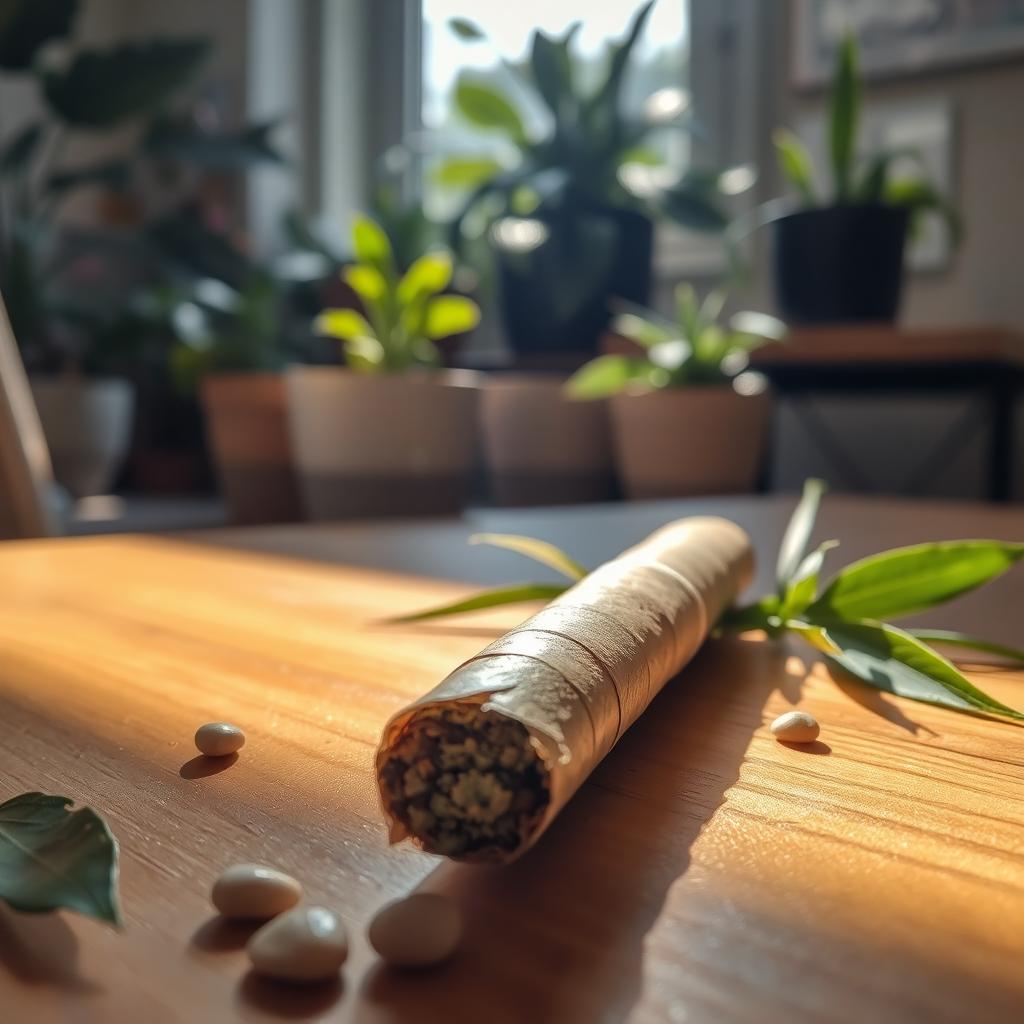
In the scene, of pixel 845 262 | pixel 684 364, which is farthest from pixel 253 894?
pixel 845 262

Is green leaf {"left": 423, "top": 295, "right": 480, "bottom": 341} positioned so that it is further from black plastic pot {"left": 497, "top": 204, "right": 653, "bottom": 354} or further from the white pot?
the white pot

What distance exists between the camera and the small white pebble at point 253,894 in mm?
178

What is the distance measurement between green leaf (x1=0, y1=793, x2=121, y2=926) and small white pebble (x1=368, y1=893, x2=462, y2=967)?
1.6 inches

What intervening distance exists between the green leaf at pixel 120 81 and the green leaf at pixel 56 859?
8.65 ft

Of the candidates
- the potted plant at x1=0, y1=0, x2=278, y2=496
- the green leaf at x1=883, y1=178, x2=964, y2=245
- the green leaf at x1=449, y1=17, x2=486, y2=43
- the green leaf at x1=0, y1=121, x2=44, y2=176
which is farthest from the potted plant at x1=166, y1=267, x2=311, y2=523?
the green leaf at x1=883, y1=178, x2=964, y2=245

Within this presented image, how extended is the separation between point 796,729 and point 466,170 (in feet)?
6.32

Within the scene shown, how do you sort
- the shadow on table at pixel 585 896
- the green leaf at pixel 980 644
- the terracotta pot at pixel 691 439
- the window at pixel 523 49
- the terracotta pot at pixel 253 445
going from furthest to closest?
the window at pixel 523 49 < the terracotta pot at pixel 253 445 < the terracotta pot at pixel 691 439 < the green leaf at pixel 980 644 < the shadow on table at pixel 585 896

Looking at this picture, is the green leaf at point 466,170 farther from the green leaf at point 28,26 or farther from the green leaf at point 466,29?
the green leaf at point 28,26

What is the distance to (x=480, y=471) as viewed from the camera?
2766mm

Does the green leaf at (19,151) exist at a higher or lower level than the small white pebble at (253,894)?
higher

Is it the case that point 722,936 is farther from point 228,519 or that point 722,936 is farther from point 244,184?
point 244,184

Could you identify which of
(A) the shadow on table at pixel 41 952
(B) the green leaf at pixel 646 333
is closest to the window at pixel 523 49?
(B) the green leaf at pixel 646 333

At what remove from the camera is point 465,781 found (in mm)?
197

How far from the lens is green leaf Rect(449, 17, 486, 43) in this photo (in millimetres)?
1888
